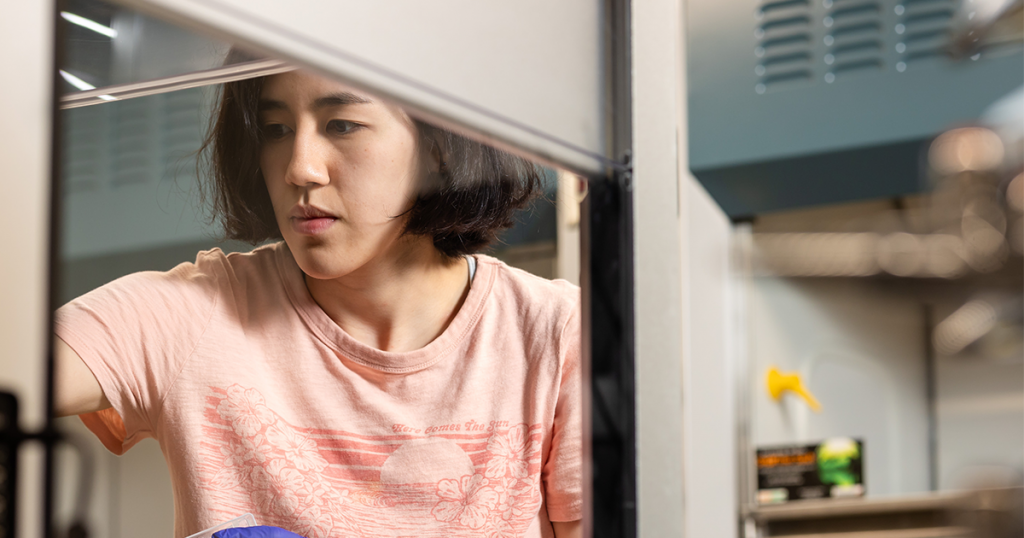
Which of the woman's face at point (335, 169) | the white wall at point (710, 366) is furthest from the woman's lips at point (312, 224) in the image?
the white wall at point (710, 366)

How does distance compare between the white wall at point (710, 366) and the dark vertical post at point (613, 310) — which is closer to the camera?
the dark vertical post at point (613, 310)

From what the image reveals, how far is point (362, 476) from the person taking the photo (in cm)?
53

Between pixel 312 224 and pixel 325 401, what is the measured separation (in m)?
0.13

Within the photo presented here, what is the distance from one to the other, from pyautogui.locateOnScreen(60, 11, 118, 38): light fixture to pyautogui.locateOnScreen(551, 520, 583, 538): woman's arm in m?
0.52

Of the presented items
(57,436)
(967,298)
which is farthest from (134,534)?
(967,298)

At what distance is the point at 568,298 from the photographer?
69cm

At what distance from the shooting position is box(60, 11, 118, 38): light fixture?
1.20 feet

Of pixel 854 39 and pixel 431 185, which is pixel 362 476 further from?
pixel 854 39

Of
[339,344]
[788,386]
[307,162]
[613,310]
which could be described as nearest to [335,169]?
[307,162]

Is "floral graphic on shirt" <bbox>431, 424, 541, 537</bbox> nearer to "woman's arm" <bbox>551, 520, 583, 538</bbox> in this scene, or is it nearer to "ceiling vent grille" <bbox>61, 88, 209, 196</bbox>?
"woman's arm" <bbox>551, 520, 583, 538</bbox>

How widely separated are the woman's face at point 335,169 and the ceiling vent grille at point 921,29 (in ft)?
2.18

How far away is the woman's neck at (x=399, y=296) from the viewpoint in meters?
0.53

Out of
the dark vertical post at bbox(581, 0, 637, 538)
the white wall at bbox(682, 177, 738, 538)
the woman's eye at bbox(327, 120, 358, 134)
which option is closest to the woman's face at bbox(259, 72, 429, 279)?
the woman's eye at bbox(327, 120, 358, 134)

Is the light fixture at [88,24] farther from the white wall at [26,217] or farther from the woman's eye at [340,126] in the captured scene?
the woman's eye at [340,126]
